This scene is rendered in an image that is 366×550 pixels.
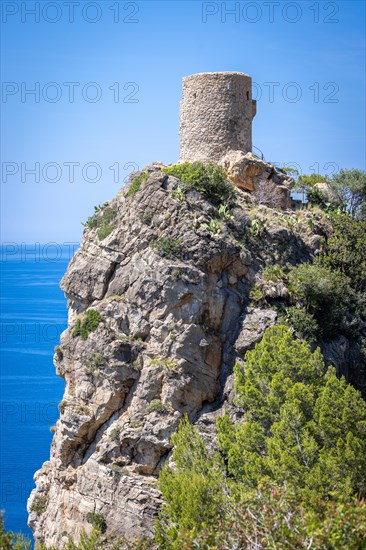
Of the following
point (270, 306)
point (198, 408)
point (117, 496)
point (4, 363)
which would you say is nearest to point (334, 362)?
point (270, 306)

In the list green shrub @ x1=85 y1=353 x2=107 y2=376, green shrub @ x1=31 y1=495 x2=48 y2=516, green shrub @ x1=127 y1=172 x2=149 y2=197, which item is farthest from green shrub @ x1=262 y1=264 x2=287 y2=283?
green shrub @ x1=31 y1=495 x2=48 y2=516

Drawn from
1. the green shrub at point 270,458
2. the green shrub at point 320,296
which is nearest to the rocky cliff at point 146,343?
the green shrub at point 320,296

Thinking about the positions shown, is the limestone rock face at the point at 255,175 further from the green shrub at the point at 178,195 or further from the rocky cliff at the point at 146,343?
the green shrub at the point at 178,195

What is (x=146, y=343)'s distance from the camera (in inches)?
1243

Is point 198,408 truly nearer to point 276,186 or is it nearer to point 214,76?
point 276,186

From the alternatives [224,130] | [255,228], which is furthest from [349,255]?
[224,130]

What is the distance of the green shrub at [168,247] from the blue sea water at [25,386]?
95.6 feet

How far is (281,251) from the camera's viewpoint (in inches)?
1336

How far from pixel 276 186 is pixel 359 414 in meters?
15.0

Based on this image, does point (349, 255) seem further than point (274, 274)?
Yes

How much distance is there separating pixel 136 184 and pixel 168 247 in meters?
4.01

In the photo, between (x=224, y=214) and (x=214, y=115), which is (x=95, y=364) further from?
(x=214, y=115)

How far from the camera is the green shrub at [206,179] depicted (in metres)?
33.7

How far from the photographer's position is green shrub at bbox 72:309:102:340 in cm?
3233
